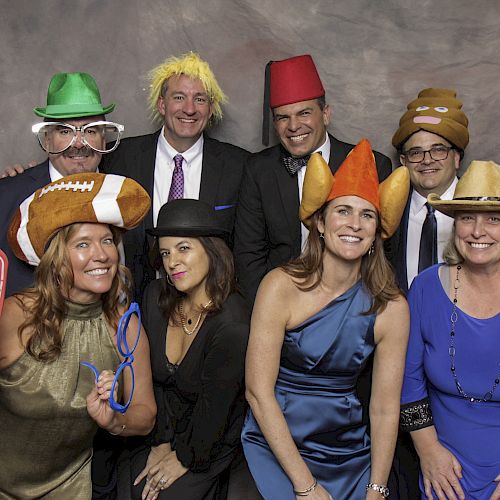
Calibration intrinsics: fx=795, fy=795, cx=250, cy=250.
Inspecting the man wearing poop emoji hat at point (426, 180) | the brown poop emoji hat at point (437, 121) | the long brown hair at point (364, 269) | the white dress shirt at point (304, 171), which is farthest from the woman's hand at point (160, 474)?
the brown poop emoji hat at point (437, 121)

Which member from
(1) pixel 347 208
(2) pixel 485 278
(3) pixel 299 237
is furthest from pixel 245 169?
(2) pixel 485 278

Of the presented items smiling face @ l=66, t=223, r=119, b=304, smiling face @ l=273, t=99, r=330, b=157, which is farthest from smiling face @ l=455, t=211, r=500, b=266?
smiling face @ l=66, t=223, r=119, b=304

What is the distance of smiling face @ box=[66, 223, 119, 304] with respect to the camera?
256 cm

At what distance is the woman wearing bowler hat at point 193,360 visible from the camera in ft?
9.13

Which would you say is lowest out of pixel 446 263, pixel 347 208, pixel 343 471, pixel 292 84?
pixel 343 471

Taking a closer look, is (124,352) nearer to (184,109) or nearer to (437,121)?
(184,109)

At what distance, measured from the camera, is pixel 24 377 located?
2.51m

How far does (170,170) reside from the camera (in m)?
3.64

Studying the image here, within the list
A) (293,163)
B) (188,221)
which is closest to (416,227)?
(293,163)

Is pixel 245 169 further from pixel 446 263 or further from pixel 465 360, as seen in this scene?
pixel 465 360

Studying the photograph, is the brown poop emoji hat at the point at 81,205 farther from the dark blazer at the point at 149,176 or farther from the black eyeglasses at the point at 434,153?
the black eyeglasses at the point at 434,153

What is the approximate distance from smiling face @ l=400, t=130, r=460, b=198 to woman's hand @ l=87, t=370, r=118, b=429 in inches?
63.9

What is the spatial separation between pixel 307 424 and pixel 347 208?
755 millimetres

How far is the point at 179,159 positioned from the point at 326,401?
1402 mm
